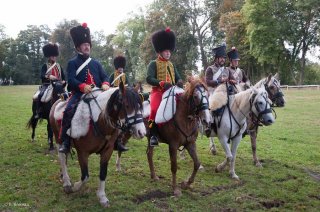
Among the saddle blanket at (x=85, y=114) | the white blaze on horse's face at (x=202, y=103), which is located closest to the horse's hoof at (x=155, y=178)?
the white blaze on horse's face at (x=202, y=103)

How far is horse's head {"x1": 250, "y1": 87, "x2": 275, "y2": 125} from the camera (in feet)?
27.3

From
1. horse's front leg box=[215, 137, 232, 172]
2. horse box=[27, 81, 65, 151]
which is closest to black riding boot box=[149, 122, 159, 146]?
horse's front leg box=[215, 137, 232, 172]

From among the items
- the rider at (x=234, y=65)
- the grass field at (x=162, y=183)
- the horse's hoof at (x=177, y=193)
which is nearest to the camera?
the grass field at (x=162, y=183)

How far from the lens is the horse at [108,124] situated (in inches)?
220

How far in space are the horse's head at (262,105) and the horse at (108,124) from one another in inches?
148

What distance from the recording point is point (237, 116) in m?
8.74

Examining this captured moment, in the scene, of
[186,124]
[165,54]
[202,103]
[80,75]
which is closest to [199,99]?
[202,103]

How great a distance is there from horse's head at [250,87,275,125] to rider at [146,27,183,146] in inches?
76.9

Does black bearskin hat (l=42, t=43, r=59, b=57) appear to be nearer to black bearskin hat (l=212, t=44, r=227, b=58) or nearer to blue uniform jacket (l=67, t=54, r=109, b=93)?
blue uniform jacket (l=67, t=54, r=109, b=93)

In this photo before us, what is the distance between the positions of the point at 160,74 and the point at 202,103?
1.62m

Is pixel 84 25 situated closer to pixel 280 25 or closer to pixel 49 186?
pixel 49 186

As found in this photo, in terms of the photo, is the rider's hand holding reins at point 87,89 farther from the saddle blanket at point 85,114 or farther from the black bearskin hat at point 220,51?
the black bearskin hat at point 220,51

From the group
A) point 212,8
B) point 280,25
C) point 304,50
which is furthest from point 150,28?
point 304,50

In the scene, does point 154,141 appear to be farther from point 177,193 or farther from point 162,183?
Result: point 177,193
